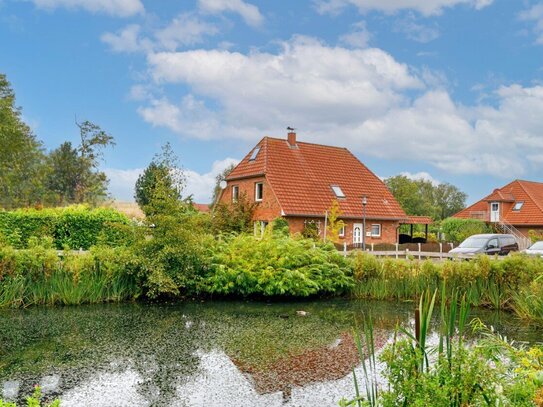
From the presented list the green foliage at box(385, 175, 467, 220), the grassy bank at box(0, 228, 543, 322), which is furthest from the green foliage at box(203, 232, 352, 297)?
the green foliage at box(385, 175, 467, 220)

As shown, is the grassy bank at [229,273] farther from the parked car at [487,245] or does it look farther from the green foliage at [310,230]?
the green foliage at [310,230]

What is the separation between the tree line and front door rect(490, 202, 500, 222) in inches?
1235

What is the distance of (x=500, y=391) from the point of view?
376 cm

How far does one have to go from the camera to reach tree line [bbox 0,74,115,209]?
4091 centimetres

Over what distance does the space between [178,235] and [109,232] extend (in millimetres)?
6550

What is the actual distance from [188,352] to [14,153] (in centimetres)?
3886

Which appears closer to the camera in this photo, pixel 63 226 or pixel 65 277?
pixel 65 277

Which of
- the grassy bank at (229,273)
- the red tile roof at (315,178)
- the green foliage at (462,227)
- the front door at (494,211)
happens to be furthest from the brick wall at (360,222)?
the front door at (494,211)

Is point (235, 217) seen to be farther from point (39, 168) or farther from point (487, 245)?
point (39, 168)

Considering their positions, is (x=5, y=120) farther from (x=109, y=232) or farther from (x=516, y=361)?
(x=516, y=361)

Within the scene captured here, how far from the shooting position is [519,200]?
4159 centimetres

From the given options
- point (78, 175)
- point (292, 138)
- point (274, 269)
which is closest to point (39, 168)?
point (78, 175)

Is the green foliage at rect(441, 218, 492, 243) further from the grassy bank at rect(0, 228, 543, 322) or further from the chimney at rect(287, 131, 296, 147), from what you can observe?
the grassy bank at rect(0, 228, 543, 322)

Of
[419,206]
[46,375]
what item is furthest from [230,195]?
[419,206]
